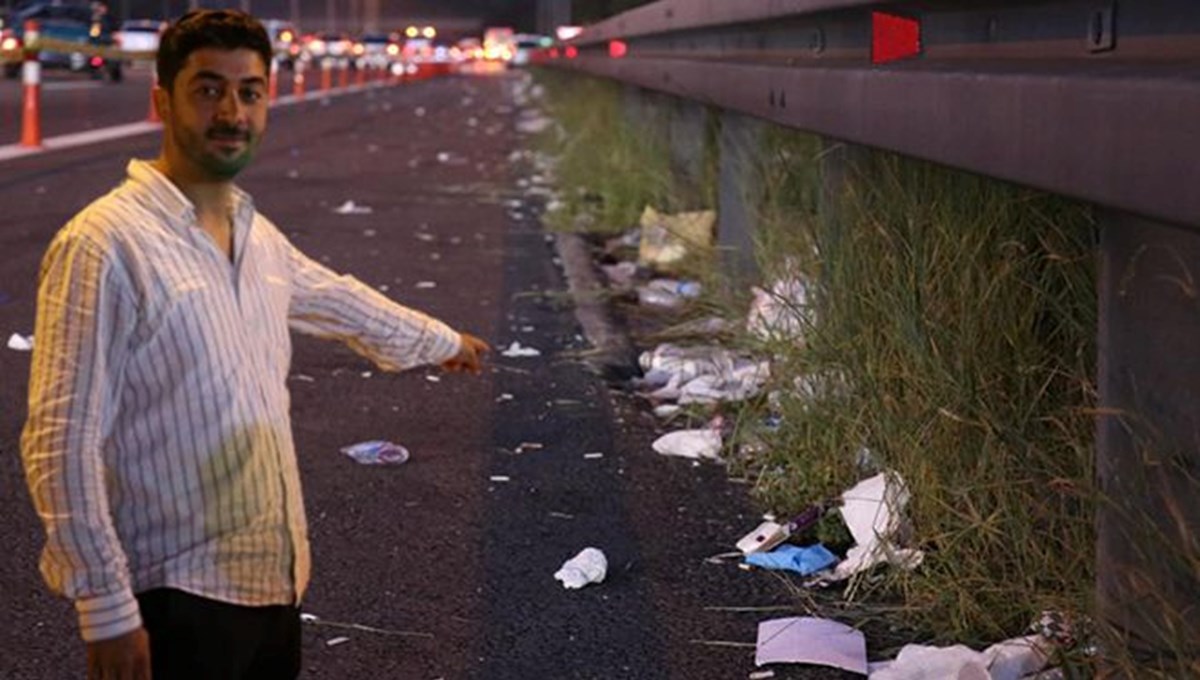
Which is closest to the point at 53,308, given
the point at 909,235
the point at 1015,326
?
the point at 1015,326

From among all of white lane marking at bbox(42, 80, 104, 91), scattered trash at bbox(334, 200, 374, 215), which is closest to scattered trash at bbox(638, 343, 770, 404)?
scattered trash at bbox(334, 200, 374, 215)

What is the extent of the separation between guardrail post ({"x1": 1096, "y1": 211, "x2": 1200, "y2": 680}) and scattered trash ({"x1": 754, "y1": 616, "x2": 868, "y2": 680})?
0.80 metres

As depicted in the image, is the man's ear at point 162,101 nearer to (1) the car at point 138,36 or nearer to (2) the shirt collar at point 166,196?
(2) the shirt collar at point 166,196

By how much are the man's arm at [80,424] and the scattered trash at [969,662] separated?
6.26ft

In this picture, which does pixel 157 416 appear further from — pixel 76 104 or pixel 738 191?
pixel 76 104

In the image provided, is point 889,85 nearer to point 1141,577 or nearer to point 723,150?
point 1141,577

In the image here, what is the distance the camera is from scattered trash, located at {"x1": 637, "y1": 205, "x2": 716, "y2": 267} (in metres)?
11.0

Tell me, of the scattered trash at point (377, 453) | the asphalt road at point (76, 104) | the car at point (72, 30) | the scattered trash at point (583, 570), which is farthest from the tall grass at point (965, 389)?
the car at point (72, 30)

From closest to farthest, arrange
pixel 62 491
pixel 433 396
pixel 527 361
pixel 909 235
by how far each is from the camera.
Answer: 1. pixel 62 491
2. pixel 909 235
3. pixel 433 396
4. pixel 527 361

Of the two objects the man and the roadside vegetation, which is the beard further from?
the roadside vegetation

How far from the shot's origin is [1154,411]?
12.8 ft

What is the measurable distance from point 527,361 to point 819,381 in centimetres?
289

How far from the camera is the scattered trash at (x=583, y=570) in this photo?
5.56 meters

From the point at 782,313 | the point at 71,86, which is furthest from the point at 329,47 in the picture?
the point at 782,313
